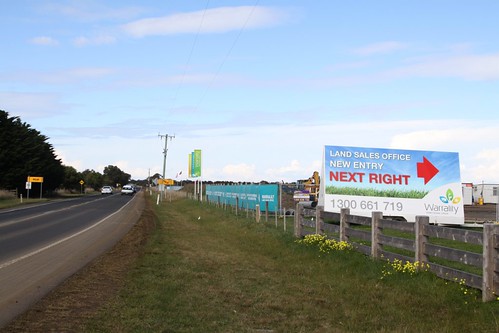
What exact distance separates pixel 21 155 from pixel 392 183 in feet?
194

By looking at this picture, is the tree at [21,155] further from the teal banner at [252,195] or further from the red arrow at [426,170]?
the red arrow at [426,170]

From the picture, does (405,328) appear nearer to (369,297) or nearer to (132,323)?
(369,297)

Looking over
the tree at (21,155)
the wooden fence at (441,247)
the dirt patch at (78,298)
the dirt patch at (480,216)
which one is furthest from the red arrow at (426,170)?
the tree at (21,155)

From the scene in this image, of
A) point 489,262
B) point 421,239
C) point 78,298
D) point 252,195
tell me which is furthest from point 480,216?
point 78,298

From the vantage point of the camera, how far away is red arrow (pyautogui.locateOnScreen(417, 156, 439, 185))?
25.5 m

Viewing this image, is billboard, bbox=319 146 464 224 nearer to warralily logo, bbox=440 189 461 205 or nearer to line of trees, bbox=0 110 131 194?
warralily logo, bbox=440 189 461 205

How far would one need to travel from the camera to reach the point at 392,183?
25.2m

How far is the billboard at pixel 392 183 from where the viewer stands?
81.5ft

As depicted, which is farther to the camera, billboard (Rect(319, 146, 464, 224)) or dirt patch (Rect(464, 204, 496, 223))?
dirt patch (Rect(464, 204, 496, 223))

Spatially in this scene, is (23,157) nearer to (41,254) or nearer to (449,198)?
(449,198)

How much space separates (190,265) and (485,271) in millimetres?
6537

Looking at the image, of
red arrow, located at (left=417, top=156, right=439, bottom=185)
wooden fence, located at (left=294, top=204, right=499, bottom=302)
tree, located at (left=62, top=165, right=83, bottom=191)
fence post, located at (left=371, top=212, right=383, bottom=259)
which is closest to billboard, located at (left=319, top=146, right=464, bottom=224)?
red arrow, located at (left=417, top=156, right=439, bottom=185)

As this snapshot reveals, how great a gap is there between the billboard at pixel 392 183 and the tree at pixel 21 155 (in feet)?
177

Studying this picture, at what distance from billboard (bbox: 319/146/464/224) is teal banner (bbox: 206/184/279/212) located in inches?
107
